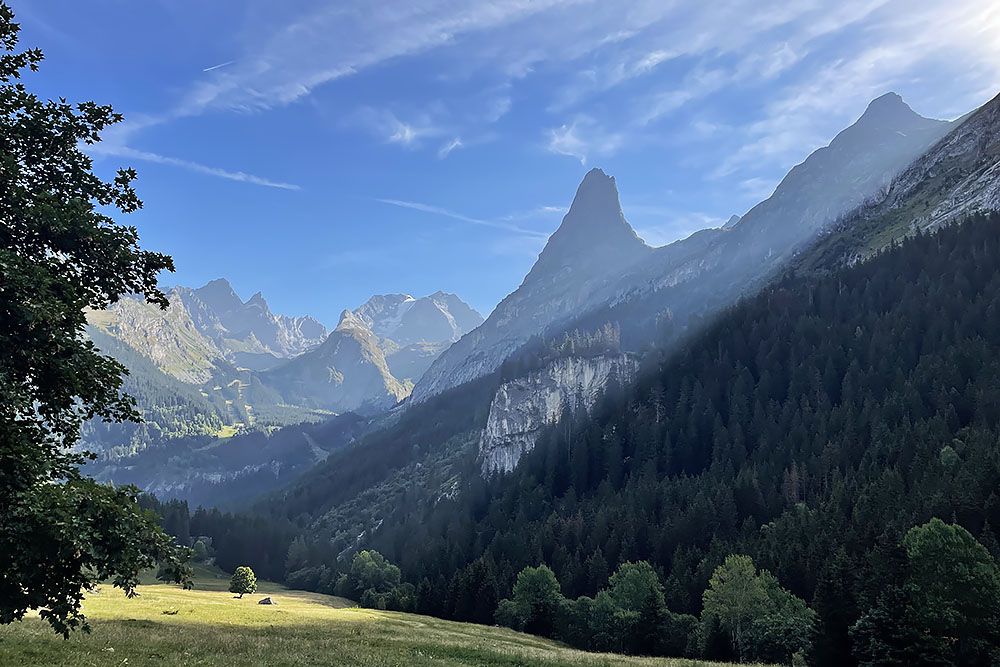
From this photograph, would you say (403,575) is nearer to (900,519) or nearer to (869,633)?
(900,519)

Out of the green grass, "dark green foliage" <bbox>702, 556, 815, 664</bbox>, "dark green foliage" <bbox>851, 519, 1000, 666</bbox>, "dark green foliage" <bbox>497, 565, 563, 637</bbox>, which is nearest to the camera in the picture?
the green grass

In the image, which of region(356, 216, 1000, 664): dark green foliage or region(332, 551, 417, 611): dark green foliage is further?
region(332, 551, 417, 611): dark green foliage

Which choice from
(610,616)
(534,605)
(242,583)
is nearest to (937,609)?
(610,616)

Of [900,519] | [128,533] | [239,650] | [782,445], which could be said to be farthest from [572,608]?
[782,445]

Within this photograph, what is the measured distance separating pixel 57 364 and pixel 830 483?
14996cm

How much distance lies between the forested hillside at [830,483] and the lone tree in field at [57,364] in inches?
2230

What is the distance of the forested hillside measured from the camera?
8862 centimetres

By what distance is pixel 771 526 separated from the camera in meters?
123

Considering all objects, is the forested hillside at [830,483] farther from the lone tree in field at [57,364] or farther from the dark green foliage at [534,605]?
the lone tree in field at [57,364]

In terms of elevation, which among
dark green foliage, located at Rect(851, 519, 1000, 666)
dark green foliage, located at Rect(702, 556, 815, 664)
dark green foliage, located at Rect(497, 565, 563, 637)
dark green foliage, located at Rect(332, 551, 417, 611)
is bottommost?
dark green foliage, located at Rect(332, 551, 417, 611)

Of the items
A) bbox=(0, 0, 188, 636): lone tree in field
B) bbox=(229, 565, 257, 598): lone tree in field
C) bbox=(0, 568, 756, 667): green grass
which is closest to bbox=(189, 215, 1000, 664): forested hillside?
bbox=(0, 568, 756, 667): green grass

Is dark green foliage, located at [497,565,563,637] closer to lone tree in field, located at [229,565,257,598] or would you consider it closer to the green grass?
the green grass

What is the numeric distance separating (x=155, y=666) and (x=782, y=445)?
6622 inches

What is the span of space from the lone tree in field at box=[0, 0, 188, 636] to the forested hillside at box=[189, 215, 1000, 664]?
5665 centimetres
